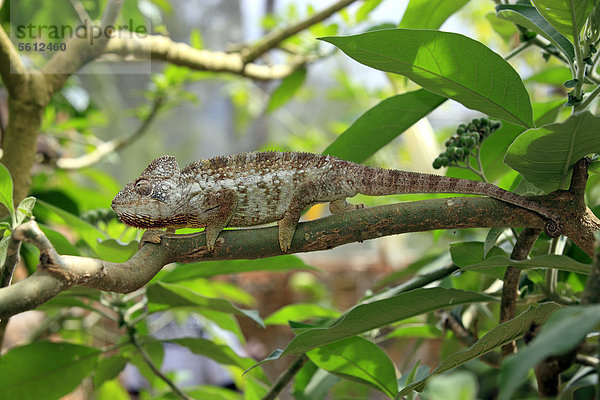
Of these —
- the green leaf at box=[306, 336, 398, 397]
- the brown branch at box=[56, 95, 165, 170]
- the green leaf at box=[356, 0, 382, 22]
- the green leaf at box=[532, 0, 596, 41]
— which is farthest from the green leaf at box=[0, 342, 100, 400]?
the green leaf at box=[356, 0, 382, 22]

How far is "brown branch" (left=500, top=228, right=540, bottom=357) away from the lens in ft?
2.40

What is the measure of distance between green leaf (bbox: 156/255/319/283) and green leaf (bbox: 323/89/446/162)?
0.23 m

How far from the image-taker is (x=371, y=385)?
892 mm

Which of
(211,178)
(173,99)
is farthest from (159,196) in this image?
(173,99)

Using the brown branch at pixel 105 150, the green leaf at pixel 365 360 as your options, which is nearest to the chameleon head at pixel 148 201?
the green leaf at pixel 365 360

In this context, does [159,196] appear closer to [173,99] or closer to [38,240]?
[38,240]

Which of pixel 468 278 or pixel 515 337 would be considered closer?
pixel 515 337

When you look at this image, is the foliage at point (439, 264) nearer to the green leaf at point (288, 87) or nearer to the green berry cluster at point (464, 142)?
the green berry cluster at point (464, 142)

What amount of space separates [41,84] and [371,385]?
87cm

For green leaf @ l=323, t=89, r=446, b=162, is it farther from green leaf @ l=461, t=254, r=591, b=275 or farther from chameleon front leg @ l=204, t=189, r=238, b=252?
green leaf @ l=461, t=254, r=591, b=275

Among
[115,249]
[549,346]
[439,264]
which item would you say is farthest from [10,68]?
[549,346]

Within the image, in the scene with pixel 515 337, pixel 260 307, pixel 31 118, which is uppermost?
pixel 31 118

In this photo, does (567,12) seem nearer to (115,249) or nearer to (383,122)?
(383,122)

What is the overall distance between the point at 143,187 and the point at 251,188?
16 centimetres
